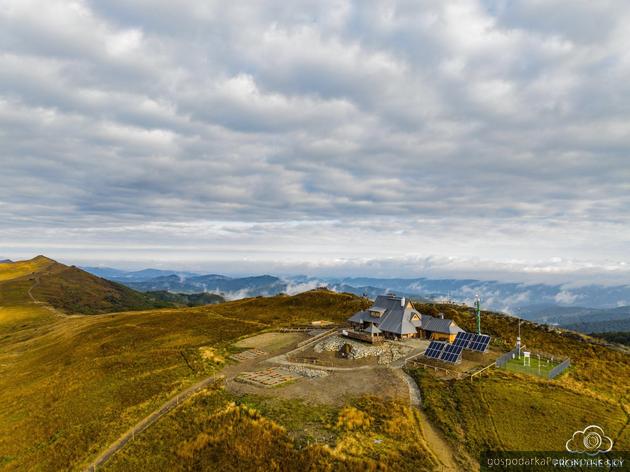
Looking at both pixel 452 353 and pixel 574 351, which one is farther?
pixel 574 351

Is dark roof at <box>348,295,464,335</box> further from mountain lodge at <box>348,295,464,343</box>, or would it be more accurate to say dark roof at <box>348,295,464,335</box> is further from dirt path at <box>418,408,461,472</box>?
dirt path at <box>418,408,461,472</box>

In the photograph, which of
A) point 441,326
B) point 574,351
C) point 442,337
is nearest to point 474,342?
point 442,337

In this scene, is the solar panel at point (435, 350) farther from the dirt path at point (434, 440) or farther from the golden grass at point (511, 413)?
the dirt path at point (434, 440)

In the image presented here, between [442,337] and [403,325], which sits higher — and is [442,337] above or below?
below

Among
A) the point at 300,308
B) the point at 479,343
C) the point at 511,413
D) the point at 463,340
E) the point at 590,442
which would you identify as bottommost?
the point at 590,442

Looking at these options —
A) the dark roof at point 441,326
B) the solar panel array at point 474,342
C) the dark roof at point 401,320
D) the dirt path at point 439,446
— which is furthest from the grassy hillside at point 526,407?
the dark roof at point 401,320

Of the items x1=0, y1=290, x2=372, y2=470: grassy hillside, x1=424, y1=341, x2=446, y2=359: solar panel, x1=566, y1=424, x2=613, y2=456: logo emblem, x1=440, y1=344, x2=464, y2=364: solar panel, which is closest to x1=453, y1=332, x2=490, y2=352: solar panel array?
x1=440, y1=344, x2=464, y2=364: solar panel

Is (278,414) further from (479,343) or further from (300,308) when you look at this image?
(300,308)
